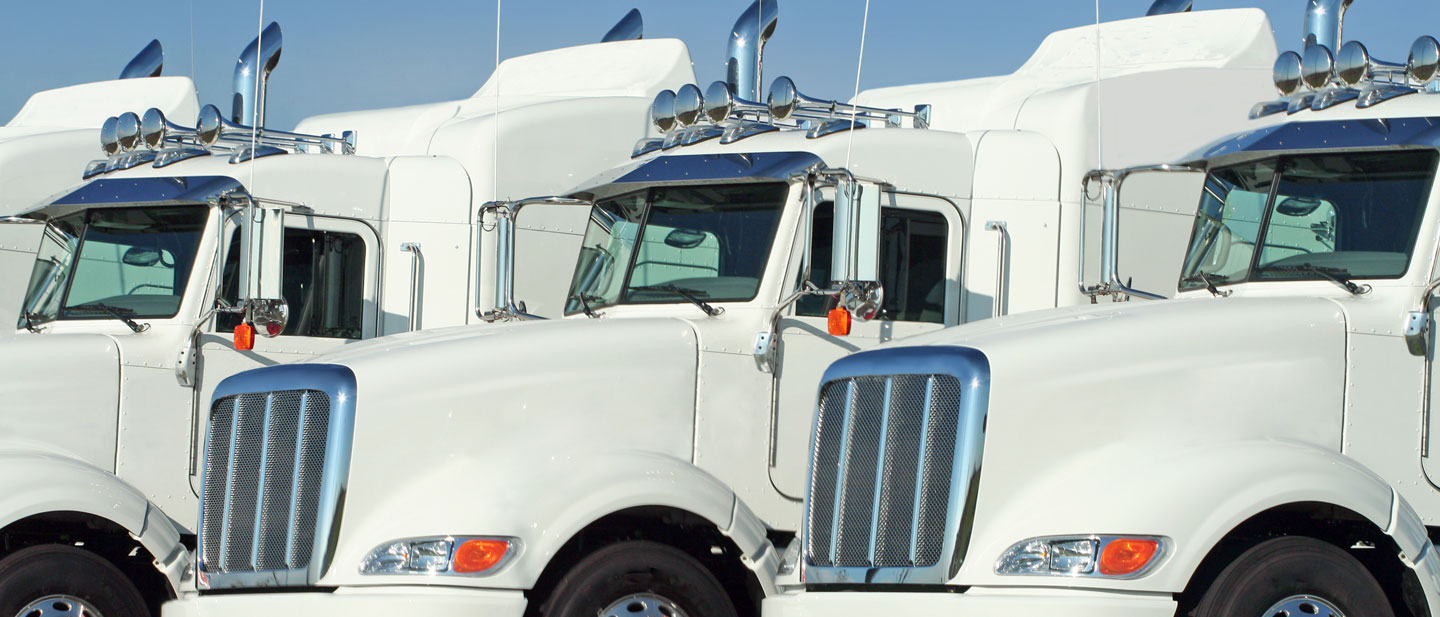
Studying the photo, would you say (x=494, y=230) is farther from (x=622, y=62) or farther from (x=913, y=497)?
(x=913, y=497)

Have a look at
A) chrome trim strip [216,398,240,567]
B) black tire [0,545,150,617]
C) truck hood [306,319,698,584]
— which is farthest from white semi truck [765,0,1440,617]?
black tire [0,545,150,617]

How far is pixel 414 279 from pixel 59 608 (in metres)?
2.79

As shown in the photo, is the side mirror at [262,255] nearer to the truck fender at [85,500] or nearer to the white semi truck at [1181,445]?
the truck fender at [85,500]

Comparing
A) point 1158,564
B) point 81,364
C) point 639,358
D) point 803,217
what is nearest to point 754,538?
point 639,358

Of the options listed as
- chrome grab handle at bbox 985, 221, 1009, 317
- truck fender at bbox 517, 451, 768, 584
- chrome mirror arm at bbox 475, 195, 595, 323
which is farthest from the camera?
chrome mirror arm at bbox 475, 195, 595, 323

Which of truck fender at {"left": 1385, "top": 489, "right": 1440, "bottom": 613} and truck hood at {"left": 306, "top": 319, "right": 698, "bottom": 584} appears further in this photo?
truck hood at {"left": 306, "top": 319, "right": 698, "bottom": 584}

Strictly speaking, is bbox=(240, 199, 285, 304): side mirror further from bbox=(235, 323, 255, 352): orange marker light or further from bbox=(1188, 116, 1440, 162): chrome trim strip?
bbox=(1188, 116, 1440, 162): chrome trim strip

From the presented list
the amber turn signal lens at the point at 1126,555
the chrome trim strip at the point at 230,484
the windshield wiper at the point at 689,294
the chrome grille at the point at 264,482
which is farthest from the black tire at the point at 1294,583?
the chrome trim strip at the point at 230,484

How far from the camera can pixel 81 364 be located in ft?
29.1

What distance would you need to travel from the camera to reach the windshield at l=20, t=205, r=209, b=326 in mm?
9312

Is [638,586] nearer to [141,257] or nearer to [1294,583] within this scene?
[1294,583]

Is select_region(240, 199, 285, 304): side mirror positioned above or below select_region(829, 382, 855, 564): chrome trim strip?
above

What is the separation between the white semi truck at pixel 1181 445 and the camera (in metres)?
5.86

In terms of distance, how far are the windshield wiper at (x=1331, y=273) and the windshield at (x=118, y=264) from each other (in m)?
5.62
